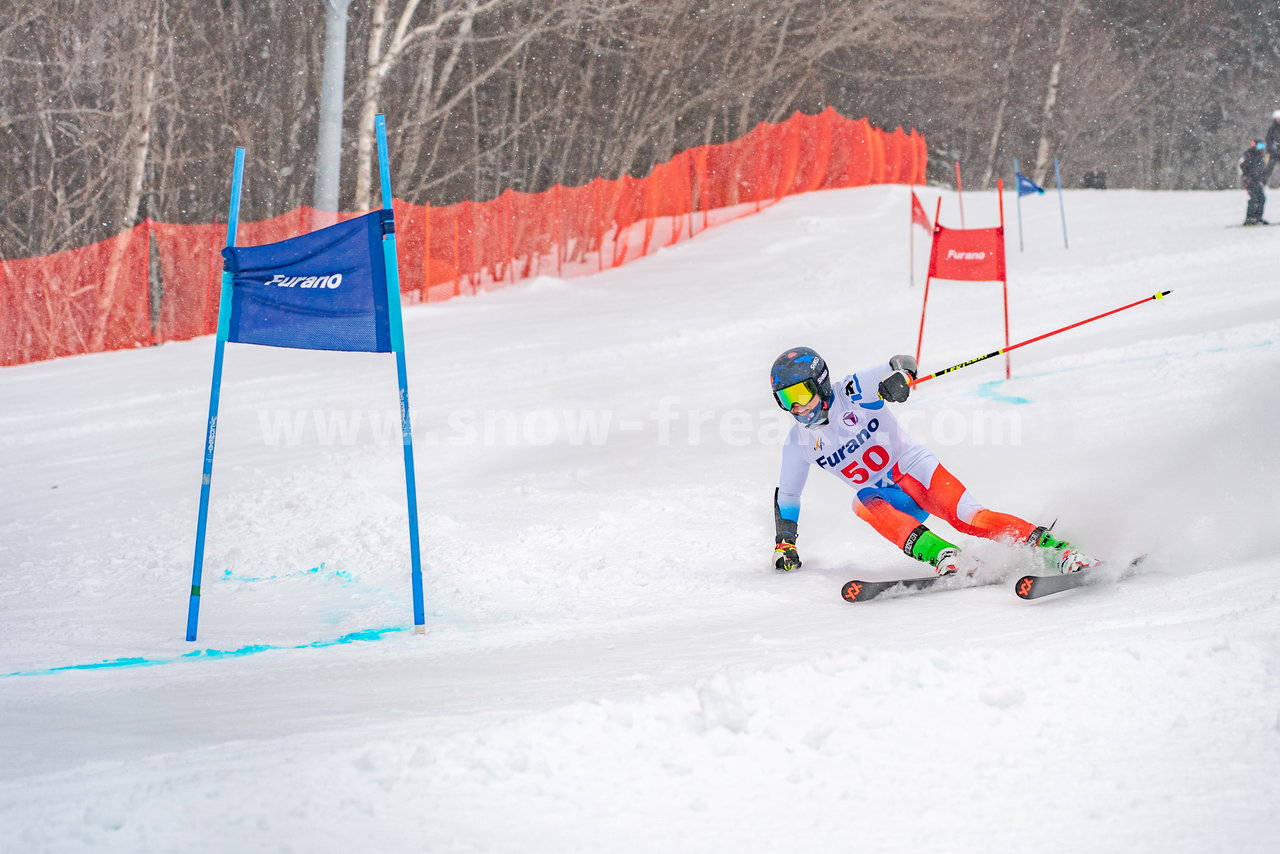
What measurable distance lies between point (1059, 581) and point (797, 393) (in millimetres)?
1691

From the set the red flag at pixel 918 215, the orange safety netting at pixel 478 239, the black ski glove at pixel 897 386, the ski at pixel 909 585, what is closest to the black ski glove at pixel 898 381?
the black ski glove at pixel 897 386

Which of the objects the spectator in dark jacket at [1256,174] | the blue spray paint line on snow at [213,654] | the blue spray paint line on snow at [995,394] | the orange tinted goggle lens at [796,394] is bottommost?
the blue spray paint line on snow at [213,654]

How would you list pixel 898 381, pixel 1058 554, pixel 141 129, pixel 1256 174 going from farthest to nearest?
1. pixel 141 129
2. pixel 1256 174
3. pixel 898 381
4. pixel 1058 554

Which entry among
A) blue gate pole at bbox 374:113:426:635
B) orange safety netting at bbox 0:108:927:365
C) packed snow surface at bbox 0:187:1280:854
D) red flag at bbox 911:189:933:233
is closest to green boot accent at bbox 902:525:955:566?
packed snow surface at bbox 0:187:1280:854

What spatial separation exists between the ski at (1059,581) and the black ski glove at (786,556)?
58.5 inches

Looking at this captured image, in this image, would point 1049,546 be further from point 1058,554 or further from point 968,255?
point 968,255

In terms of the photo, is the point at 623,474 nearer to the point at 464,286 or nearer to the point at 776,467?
the point at 776,467

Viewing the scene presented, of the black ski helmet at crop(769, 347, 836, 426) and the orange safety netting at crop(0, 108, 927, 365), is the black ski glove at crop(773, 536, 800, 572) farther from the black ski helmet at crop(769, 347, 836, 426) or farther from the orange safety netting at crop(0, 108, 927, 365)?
the orange safety netting at crop(0, 108, 927, 365)

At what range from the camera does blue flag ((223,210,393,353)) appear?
551 cm

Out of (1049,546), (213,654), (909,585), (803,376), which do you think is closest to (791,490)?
(803,376)

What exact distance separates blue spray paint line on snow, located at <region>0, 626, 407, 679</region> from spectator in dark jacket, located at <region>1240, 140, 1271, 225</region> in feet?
49.7

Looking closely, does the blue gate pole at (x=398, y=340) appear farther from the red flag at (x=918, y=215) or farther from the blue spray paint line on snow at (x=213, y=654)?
the red flag at (x=918, y=215)

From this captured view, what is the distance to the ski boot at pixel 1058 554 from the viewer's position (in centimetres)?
536

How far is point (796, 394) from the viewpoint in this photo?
244 inches
